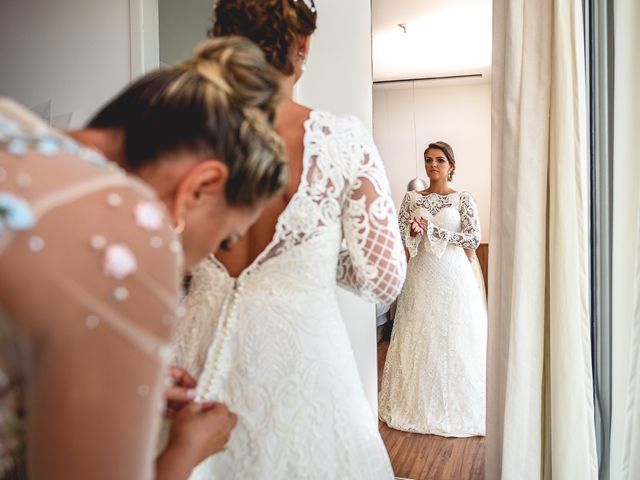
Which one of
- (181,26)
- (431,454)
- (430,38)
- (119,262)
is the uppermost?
(181,26)

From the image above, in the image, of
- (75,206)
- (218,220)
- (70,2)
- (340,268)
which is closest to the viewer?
(75,206)

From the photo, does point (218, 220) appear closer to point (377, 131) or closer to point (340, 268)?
point (340, 268)

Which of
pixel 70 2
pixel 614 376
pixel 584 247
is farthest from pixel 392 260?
pixel 70 2

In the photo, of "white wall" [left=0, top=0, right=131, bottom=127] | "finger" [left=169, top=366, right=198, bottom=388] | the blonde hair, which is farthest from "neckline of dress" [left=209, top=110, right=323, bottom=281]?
"white wall" [left=0, top=0, right=131, bottom=127]

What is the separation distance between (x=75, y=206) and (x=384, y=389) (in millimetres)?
1878

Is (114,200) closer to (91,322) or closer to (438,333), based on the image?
(91,322)

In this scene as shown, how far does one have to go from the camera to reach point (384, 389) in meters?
2.15

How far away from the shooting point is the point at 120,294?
401 millimetres

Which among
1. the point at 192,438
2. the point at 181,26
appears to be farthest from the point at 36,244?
the point at 181,26

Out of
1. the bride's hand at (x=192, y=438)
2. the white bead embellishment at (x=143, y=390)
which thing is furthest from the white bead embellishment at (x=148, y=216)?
the bride's hand at (x=192, y=438)

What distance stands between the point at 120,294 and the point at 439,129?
1.72m

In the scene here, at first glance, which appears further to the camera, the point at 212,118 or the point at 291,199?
the point at 291,199

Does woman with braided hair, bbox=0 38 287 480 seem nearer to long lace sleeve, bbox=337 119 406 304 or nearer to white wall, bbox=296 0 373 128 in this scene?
long lace sleeve, bbox=337 119 406 304

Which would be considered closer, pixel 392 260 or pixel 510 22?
pixel 392 260
